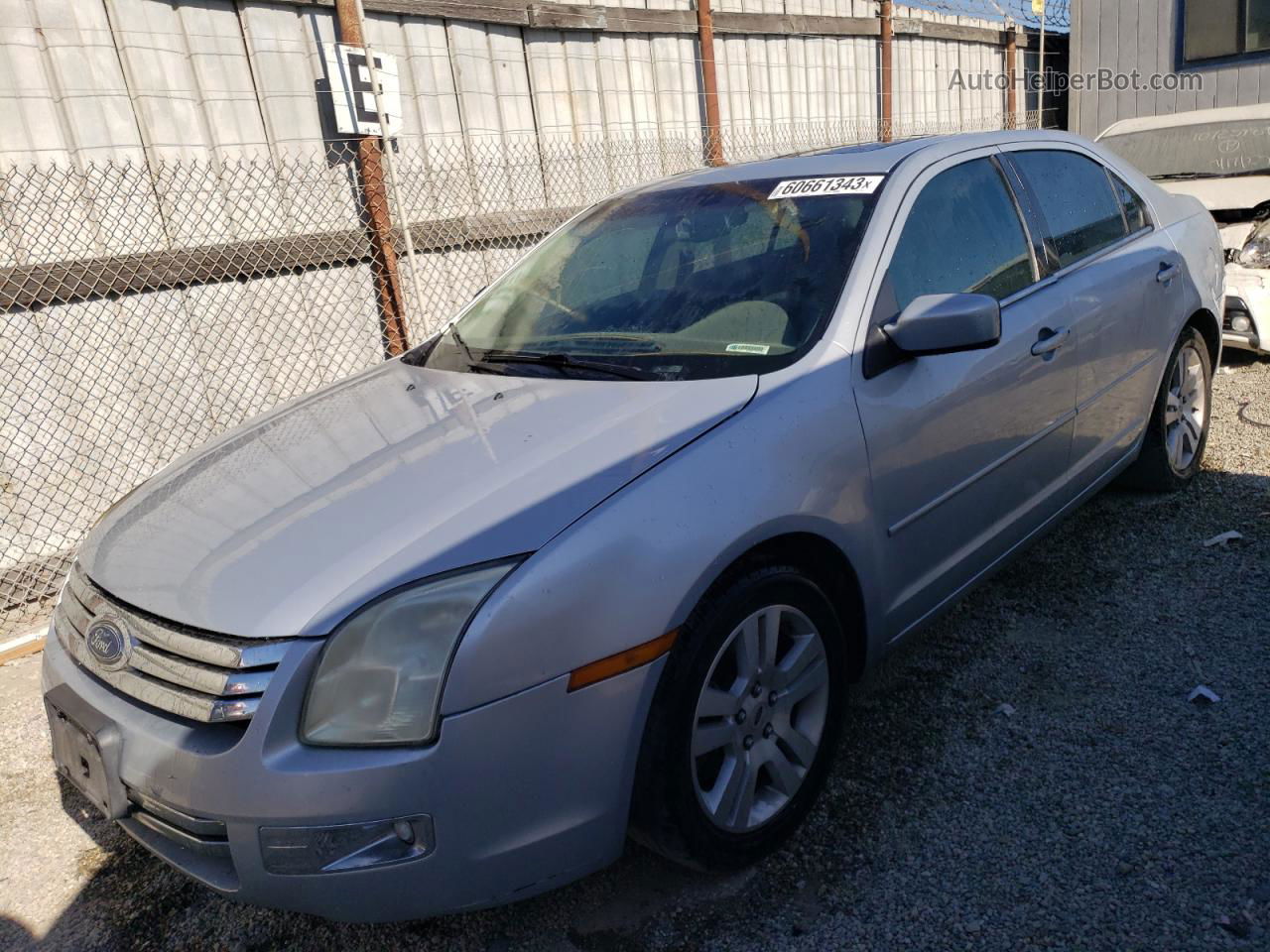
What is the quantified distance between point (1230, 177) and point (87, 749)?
299 inches

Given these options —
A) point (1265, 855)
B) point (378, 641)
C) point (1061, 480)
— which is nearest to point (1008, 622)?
point (1061, 480)

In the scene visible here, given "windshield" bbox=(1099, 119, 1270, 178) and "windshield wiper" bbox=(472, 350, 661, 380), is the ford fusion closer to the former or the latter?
"windshield wiper" bbox=(472, 350, 661, 380)

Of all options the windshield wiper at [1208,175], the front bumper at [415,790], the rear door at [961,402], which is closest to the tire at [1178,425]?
the rear door at [961,402]

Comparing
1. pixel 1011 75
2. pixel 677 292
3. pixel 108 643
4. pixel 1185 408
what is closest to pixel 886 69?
pixel 1011 75

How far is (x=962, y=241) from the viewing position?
302 cm

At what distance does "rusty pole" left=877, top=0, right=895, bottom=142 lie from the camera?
938 cm

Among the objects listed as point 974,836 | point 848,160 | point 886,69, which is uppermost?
point 886,69

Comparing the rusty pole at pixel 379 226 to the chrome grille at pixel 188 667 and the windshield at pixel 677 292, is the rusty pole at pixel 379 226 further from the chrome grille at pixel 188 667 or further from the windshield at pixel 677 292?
the chrome grille at pixel 188 667

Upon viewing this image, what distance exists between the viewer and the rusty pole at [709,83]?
7.59 m

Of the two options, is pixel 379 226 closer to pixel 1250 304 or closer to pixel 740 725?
pixel 740 725

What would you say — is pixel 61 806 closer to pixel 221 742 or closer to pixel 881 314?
pixel 221 742

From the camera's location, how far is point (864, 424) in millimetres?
2488

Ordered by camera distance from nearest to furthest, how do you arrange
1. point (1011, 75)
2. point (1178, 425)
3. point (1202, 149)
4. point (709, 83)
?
point (1178, 425) < point (1202, 149) < point (709, 83) < point (1011, 75)

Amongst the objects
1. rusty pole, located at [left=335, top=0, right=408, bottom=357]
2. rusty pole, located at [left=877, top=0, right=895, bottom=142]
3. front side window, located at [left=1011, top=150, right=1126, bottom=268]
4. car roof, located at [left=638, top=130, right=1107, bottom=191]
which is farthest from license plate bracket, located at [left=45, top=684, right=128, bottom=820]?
rusty pole, located at [left=877, top=0, right=895, bottom=142]
